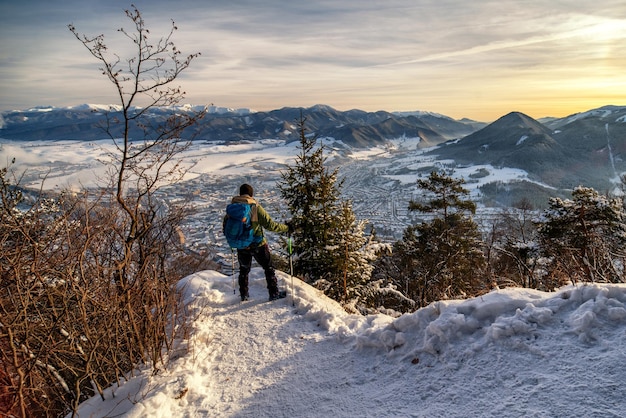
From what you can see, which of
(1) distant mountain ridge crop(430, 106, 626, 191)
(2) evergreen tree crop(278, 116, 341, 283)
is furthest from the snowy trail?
(1) distant mountain ridge crop(430, 106, 626, 191)

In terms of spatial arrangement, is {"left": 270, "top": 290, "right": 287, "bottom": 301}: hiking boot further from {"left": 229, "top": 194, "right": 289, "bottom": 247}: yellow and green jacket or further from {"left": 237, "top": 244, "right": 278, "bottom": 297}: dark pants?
{"left": 229, "top": 194, "right": 289, "bottom": 247}: yellow and green jacket

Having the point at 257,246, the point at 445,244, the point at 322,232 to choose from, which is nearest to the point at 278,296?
the point at 257,246

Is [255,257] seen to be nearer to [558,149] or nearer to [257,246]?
[257,246]

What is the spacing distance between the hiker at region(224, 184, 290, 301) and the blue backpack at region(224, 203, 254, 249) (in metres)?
0.06

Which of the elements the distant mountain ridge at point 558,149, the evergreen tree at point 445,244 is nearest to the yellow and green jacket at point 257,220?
the evergreen tree at point 445,244

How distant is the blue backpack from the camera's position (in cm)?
513

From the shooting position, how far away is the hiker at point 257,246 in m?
5.26

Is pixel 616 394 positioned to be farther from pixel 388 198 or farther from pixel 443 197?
pixel 388 198

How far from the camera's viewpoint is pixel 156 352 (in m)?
3.73

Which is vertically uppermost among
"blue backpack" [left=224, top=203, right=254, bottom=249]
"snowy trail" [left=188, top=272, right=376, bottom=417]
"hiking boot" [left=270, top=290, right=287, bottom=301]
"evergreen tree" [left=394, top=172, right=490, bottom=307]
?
"blue backpack" [left=224, top=203, right=254, bottom=249]

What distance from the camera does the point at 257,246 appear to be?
544cm

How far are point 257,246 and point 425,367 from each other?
10.5 ft

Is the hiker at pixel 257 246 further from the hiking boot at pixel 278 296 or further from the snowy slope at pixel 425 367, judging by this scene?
the snowy slope at pixel 425 367

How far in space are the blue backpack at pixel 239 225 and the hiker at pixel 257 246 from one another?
0.06 meters
